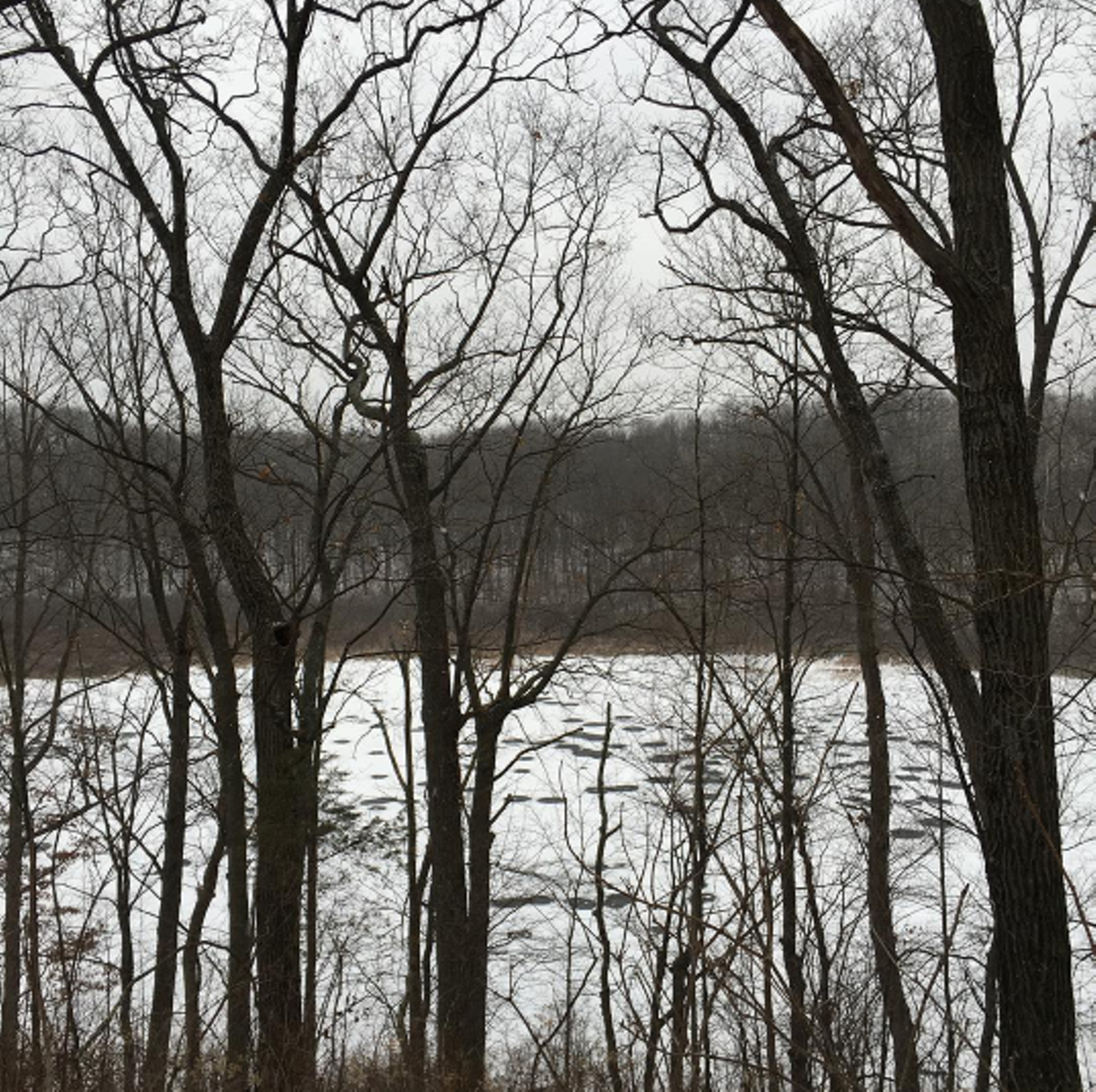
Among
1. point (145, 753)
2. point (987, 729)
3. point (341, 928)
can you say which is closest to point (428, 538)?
point (987, 729)

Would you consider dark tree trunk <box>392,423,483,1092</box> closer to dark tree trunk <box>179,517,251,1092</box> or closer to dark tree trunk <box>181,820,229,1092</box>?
dark tree trunk <box>179,517,251,1092</box>

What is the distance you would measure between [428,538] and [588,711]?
591 inches

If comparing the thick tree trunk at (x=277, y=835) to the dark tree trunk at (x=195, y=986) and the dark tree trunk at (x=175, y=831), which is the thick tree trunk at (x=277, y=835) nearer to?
the dark tree trunk at (x=195, y=986)

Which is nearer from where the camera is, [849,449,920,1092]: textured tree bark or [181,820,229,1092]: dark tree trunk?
[181,820,229,1092]: dark tree trunk

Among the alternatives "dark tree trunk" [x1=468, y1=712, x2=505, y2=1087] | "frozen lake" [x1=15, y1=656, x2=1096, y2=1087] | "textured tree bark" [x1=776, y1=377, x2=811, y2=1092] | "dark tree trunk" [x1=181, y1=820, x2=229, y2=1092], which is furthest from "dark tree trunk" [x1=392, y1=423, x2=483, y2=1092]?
"textured tree bark" [x1=776, y1=377, x2=811, y2=1092]

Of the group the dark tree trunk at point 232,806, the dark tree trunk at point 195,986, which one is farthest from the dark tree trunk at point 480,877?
the dark tree trunk at point 195,986

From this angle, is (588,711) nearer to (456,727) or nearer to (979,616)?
(456,727)

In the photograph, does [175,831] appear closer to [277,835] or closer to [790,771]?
[277,835]

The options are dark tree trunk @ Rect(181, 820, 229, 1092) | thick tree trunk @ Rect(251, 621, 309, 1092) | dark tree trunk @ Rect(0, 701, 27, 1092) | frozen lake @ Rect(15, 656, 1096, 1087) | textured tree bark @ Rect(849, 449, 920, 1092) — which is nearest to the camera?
dark tree trunk @ Rect(181, 820, 229, 1092)

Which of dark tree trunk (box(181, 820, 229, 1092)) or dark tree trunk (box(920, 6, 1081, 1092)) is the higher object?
dark tree trunk (box(920, 6, 1081, 1092))

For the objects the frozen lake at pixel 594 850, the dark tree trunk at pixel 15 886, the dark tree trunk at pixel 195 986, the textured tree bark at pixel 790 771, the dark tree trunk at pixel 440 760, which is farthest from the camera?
the frozen lake at pixel 594 850

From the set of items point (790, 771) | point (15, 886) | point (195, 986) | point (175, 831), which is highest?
point (790, 771)

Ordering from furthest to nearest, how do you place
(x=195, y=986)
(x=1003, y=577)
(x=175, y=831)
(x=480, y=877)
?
(x=175, y=831) < (x=480, y=877) < (x=195, y=986) < (x=1003, y=577)

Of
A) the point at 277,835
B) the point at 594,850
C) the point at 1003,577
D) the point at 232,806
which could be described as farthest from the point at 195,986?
the point at 594,850
